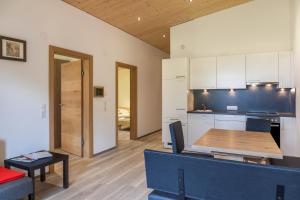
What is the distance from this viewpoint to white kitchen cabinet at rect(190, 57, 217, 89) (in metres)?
4.76

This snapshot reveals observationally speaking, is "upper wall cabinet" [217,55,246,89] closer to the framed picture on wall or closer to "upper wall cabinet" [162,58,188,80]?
"upper wall cabinet" [162,58,188,80]

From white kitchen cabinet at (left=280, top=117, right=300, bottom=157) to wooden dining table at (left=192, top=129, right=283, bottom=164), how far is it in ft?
6.04

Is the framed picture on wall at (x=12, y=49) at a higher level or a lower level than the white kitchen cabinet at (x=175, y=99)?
higher

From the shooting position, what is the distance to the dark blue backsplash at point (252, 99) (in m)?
4.45

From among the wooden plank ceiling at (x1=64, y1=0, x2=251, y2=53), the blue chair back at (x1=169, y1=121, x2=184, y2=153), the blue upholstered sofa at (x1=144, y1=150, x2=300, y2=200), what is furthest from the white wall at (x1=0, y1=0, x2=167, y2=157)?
the blue upholstered sofa at (x1=144, y1=150, x2=300, y2=200)

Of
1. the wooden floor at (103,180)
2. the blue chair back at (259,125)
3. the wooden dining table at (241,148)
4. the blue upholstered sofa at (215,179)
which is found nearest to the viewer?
the blue upholstered sofa at (215,179)

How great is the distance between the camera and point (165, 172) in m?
1.47

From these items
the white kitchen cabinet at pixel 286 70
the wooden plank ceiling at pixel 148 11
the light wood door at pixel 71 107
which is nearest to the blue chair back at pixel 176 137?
the light wood door at pixel 71 107

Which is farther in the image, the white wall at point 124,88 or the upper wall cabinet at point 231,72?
the white wall at point 124,88

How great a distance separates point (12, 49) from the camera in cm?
291

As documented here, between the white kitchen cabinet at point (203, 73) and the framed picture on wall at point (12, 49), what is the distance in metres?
3.37

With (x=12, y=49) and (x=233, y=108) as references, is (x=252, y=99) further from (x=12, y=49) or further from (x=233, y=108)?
(x=12, y=49)

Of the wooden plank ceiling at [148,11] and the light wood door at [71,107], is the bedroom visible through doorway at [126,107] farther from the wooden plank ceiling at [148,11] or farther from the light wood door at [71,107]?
the light wood door at [71,107]

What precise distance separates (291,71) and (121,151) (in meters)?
3.84
